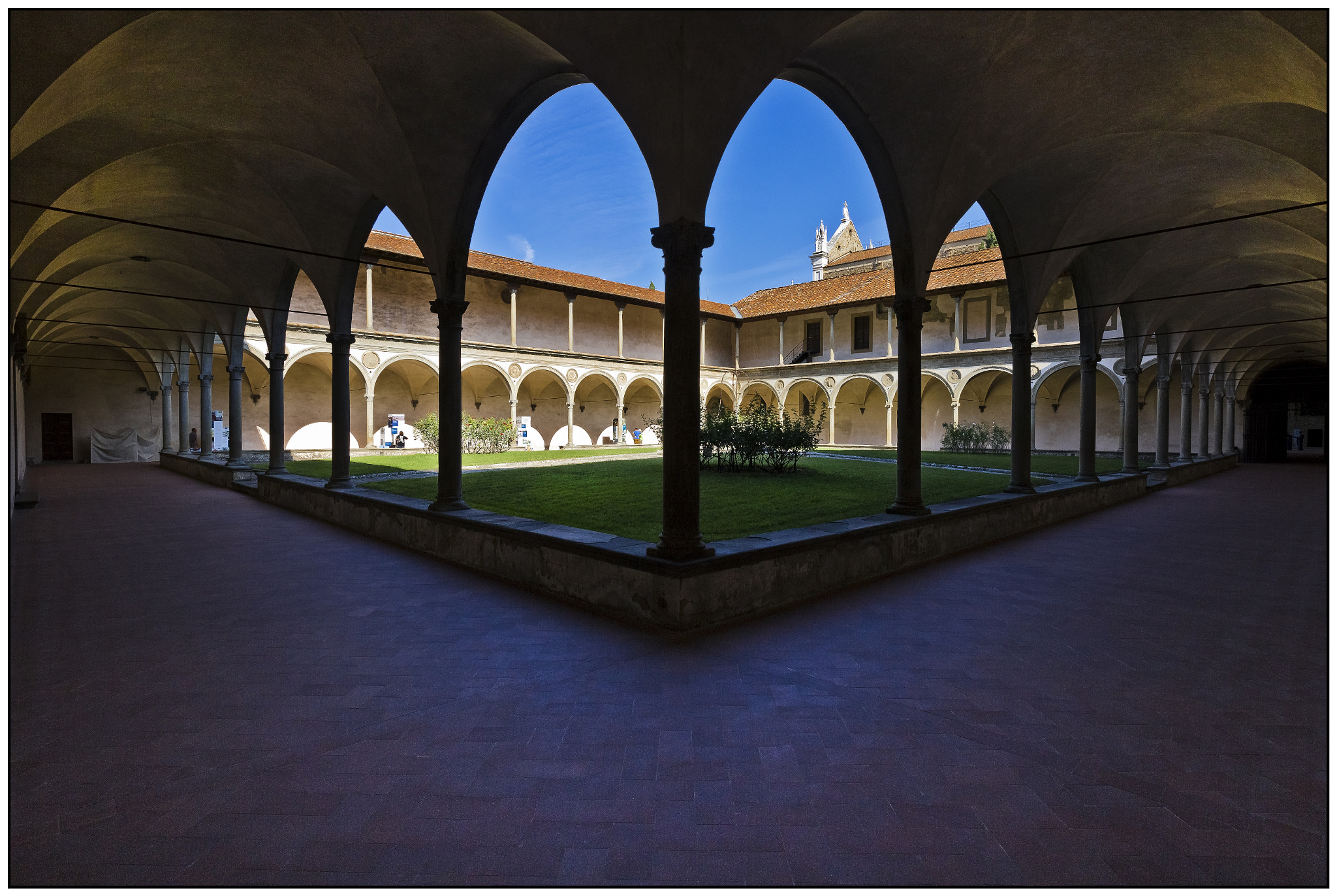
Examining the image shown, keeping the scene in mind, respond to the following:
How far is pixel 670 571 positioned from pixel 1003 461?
16179mm

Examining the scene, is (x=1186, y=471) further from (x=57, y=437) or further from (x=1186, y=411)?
A: (x=57, y=437)

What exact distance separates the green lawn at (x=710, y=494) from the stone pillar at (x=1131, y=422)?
2.91 meters

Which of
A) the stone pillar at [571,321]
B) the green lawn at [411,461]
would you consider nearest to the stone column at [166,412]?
the green lawn at [411,461]

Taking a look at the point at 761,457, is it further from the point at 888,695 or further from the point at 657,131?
the point at 888,695

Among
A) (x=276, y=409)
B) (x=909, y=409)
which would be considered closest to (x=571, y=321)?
(x=276, y=409)

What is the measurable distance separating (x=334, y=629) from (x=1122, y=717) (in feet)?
16.6

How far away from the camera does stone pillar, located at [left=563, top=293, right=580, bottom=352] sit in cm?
2712

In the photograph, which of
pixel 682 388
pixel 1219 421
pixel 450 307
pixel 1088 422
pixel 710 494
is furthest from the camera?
pixel 1219 421

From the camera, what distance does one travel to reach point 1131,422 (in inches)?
574

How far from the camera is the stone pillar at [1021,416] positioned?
31.2ft

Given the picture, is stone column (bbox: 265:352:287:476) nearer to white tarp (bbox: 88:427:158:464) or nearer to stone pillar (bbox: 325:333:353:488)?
stone pillar (bbox: 325:333:353:488)

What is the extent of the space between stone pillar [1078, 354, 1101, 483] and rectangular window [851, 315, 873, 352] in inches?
740

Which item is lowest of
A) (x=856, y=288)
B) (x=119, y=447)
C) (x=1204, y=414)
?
(x=119, y=447)

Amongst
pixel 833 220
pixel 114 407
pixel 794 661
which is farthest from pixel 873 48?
pixel 833 220
